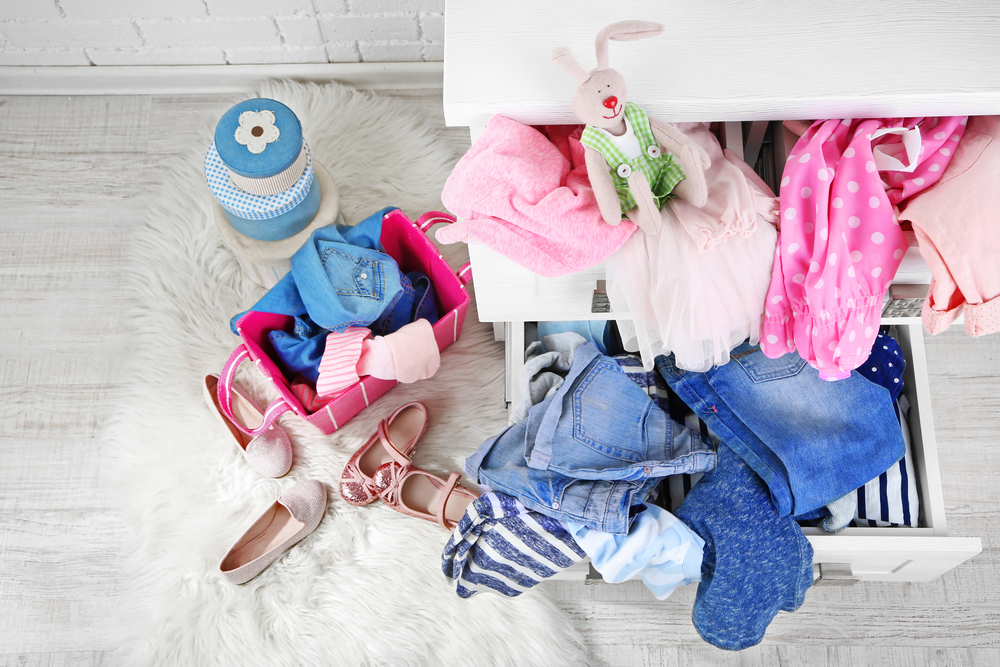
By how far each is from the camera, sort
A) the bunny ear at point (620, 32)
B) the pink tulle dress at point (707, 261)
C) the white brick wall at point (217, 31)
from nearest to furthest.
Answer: the bunny ear at point (620, 32) < the pink tulle dress at point (707, 261) < the white brick wall at point (217, 31)

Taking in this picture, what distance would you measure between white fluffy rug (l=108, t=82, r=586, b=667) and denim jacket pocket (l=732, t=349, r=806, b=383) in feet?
1.51

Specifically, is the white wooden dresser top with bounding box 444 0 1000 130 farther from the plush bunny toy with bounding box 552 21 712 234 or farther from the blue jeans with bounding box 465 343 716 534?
the blue jeans with bounding box 465 343 716 534

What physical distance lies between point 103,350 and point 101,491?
26 centimetres

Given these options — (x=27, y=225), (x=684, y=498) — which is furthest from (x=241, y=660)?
(x=27, y=225)

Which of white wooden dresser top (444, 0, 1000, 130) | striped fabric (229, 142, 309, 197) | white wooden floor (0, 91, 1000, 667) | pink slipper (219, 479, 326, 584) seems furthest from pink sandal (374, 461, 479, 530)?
white wooden dresser top (444, 0, 1000, 130)

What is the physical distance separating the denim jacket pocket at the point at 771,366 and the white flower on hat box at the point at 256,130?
2.47 ft

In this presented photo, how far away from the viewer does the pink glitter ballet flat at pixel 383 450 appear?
1200mm

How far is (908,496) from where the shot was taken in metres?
0.96

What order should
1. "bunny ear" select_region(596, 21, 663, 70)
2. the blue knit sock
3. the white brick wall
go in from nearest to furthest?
"bunny ear" select_region(596, 21, 663, 70)
the blue knit sock
the white brick wall

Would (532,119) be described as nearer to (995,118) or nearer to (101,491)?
(995,118)

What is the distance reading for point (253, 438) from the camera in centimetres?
123

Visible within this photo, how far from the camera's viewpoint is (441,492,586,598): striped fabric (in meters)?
0.93

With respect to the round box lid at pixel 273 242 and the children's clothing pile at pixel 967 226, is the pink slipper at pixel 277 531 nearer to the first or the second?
the round box lid at pixel 273 242

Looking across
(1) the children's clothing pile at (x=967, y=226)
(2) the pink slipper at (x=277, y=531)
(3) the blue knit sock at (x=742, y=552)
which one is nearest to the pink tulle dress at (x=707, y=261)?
(1) the children's clothing pile at (x=967, y=226)
